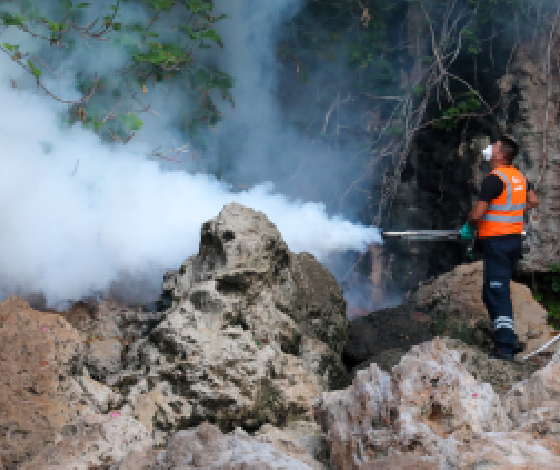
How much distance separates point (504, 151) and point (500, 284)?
97cm

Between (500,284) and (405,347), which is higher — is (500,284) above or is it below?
above

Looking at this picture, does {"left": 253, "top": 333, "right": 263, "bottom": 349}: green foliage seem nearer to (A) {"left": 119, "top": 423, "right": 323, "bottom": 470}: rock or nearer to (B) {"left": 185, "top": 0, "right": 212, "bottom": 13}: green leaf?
(A) {"left": 119, "top": 423, "right": 323, "bottom": 470}: rock

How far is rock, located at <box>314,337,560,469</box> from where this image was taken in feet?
3.96

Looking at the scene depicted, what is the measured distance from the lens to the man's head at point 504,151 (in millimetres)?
3508

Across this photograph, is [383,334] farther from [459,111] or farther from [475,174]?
[459,111]

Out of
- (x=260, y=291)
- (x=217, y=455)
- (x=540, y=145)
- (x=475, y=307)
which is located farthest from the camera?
(x=540, y=145)

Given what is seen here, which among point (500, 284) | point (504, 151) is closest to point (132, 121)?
point (504, 151)

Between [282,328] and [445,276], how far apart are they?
270cm

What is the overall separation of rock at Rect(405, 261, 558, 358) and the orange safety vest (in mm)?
811

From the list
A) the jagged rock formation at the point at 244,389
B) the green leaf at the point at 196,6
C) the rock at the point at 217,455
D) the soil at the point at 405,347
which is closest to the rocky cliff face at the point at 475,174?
the soil at the point at 405,347

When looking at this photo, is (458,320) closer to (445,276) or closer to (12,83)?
(445,276)

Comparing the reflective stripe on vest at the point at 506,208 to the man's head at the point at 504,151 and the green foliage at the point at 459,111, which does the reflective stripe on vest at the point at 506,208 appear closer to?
the man's head at the point at 504,151

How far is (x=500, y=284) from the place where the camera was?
3.35 m

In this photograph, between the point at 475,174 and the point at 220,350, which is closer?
the point at 220,350
